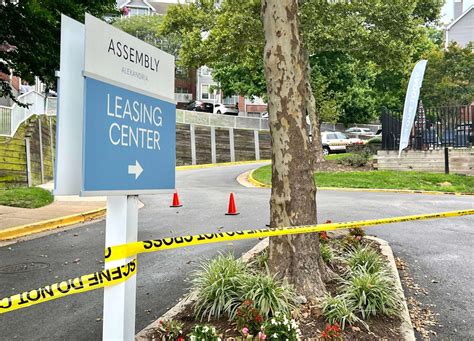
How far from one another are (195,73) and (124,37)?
205 ft

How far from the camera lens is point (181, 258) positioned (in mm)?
6500

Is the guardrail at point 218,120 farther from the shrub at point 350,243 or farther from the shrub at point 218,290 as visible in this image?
the shrub at point 218,290

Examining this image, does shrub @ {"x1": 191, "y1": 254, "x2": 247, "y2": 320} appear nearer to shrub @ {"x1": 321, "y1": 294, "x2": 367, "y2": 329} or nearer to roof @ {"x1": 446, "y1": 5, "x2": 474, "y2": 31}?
shrub @ {"x1": 321, "y1": 294, "x2": 367, "y2": 329}

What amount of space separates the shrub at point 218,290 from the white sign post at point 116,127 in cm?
132

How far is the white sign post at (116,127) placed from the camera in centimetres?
222

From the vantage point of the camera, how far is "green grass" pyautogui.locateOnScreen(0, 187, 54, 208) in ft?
37.9

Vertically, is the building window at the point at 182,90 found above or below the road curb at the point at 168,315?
above

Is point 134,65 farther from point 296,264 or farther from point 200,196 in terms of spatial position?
point 200,196

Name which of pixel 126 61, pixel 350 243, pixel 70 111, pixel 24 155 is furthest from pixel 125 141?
pixel 24 155

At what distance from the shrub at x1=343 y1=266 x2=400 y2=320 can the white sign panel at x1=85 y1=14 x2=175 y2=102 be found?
97.2 inches

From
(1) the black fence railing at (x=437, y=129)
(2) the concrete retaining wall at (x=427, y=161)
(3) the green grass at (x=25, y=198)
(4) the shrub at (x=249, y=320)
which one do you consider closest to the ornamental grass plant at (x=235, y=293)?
(4) the shrub at (x=249, y=320)

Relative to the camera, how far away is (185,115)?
122 ft

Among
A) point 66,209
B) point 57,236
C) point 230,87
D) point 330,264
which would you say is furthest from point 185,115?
point 330,264

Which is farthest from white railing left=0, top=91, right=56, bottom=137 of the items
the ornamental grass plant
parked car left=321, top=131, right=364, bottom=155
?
parked car left=321, top=131, right=364, bottom=155
